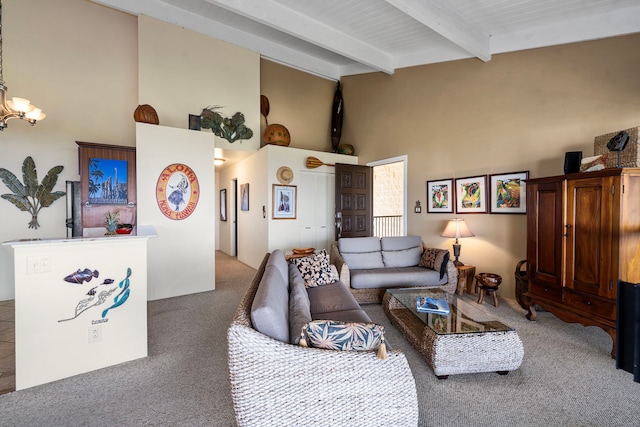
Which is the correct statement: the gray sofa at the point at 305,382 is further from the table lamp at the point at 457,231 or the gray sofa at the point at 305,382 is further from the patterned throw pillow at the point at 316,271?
the table lamp at the point at 457,231

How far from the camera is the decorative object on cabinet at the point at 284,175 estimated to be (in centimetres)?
550

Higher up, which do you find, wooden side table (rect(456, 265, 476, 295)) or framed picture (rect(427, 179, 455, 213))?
framed picture (rect(427, 179, 455, 213))

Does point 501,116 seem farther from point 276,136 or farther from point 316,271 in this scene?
point 276,136

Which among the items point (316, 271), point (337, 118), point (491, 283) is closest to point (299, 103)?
point (337, 118)

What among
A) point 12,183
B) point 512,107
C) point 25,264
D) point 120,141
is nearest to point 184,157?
point 120,141

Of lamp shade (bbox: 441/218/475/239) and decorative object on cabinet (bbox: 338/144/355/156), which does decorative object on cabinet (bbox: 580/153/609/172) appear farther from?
decorative object on cabinet (bbox: 338/144/355/156)

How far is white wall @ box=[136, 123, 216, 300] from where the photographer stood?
412 centimetres

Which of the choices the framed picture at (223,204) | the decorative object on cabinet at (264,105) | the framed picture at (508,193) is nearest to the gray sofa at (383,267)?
the framed picture at (508,193)

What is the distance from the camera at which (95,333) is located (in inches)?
90.5

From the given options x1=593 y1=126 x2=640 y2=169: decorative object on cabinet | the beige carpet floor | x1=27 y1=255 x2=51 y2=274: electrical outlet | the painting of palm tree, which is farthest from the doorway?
x1=27 y1=255 x2=51 y2=274: electrical outlet

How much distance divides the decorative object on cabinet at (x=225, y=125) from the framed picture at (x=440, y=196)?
11.9ft

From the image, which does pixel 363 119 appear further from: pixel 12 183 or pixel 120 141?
pixel 12 183

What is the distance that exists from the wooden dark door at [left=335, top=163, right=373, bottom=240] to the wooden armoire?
3229 mm

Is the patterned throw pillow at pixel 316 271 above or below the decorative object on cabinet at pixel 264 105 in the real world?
below
